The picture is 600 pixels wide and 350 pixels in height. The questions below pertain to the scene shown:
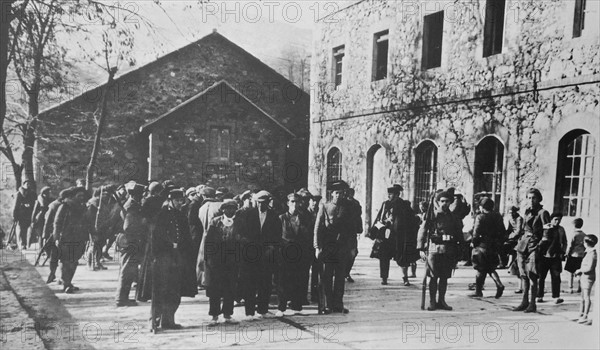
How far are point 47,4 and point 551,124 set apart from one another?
18.2 ft

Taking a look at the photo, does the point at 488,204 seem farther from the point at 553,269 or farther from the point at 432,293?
the point at 432,293

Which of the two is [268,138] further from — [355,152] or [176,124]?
[355,152]

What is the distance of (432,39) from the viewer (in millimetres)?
6629

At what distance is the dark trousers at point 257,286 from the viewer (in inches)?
179

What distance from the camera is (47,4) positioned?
4.01 m

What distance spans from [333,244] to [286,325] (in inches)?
39.1

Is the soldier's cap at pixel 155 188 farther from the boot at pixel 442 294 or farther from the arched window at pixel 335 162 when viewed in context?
the arched window at pixel 335 162

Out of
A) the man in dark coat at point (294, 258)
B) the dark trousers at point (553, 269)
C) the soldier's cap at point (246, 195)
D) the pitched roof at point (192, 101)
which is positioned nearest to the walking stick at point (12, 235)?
the pitched roof at point (192, 101)

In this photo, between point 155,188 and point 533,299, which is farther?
point 533,299

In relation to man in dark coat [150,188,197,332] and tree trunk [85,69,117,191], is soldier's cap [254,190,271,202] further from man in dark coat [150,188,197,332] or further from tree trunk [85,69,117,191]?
tree trunk [85,69,117,191]

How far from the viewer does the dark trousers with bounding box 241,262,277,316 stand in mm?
4543

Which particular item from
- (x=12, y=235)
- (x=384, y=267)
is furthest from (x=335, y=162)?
(x=12, y=235)

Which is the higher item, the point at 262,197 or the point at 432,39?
the point at 432,39

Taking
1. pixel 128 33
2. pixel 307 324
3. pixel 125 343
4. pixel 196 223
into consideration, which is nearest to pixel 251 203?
pixel 196 223
